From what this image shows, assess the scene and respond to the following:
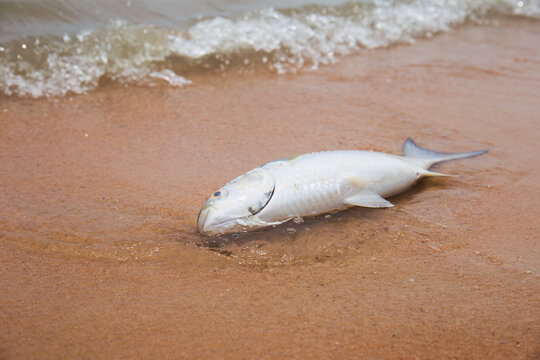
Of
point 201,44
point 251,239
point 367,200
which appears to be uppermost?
point 201,44

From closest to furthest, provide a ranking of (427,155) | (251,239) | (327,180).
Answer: (251,239), (327,180), (427,155)

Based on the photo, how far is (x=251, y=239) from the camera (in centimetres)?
292

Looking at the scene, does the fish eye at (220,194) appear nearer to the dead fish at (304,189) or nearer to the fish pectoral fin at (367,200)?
the dead fish at (304,189)

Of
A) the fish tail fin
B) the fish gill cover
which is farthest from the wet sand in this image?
the fish gill cover

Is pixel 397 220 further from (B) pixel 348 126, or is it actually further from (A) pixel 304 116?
(A) pixel 304 116

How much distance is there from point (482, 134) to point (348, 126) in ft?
3.92

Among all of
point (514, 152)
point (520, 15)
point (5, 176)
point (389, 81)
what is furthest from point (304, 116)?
point (520, 15)

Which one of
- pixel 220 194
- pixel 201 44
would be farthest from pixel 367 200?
pixel 201 44

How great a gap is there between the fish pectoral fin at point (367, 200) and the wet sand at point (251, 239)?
166 millimetres

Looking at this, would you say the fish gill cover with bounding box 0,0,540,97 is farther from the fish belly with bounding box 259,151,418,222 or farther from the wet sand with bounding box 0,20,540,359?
the fish belly with bounding box 259,151,418,222

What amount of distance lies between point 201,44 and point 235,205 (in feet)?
12.1

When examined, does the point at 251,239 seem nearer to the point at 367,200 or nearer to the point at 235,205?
the point at 235,205

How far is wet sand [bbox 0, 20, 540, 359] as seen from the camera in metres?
2.27

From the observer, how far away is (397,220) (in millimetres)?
3201
